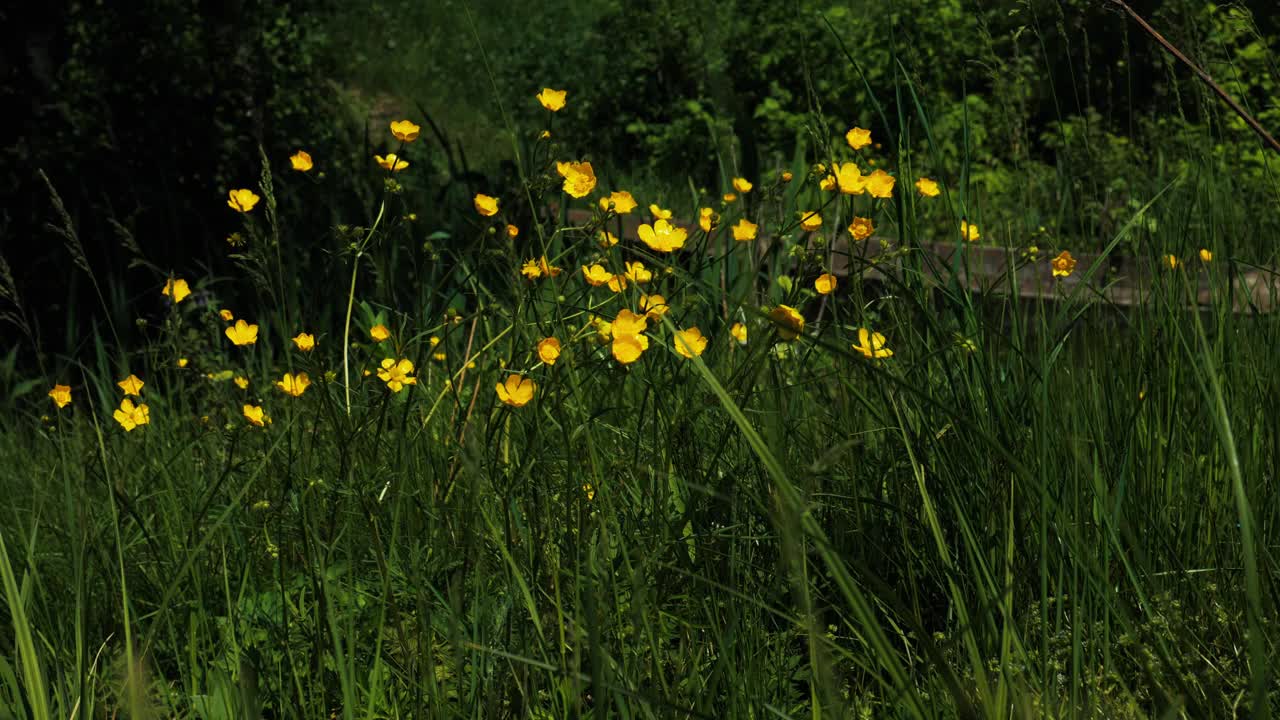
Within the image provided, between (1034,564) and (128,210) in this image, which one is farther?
(128,210)

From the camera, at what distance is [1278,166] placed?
4.61m

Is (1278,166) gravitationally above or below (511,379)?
below

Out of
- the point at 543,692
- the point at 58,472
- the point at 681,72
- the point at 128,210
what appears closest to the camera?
the point at 543,692

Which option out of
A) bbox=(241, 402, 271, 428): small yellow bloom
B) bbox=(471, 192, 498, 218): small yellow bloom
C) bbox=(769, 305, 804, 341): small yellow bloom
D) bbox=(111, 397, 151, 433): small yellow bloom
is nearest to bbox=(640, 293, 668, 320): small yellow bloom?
bbox=(769, 305, 804, 341): small yellow bloom

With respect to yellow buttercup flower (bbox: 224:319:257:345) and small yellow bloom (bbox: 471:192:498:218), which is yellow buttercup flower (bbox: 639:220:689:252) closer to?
small yellow bloom (bbox: 471:192:498:218)

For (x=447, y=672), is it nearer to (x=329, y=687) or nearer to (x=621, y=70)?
(x=329, y=687)

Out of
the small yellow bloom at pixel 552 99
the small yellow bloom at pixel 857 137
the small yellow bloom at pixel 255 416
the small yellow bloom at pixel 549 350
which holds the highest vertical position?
the small yellow bloom at pixel 552 99

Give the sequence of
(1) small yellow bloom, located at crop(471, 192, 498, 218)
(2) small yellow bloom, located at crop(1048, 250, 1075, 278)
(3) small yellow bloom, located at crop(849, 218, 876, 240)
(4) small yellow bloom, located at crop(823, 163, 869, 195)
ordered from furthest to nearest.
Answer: (2) small yellow bloom, located at crop(1048, 250, 1075, 278)
(1) small yellow bloom, located at crop(471, 192, 498, 218)
(3) small yellow bloom, located at crop(849, 218, 876, 240)
(4) small yellow bloom, located at crop(823, 163, 869, 195)

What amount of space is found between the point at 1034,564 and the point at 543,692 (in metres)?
0.62

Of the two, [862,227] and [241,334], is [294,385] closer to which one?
[241,334]

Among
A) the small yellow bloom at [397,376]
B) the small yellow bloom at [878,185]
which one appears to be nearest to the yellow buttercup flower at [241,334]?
the small yellow bloom at [397,376]

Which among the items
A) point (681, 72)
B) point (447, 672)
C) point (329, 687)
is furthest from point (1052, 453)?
point (681, 72)

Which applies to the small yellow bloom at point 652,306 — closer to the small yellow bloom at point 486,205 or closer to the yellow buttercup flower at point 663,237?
the yellow buttercup flower at point 663,237

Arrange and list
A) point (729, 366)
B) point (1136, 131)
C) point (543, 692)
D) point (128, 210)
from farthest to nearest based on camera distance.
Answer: point (1136, 131)
point (128, 210)
point (729, 366)
point (543, 692)
